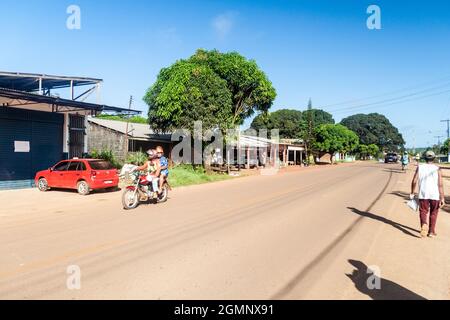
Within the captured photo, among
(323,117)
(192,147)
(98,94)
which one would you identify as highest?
(323,117)

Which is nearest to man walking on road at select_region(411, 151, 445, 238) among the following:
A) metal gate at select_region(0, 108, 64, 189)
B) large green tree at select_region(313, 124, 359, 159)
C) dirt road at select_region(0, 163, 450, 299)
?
dirt road at select_region(0, 163, 450, 299)

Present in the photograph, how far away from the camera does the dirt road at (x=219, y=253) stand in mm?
4316

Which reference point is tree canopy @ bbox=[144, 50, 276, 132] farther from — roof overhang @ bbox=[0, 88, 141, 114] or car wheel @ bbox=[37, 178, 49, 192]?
car wheel @ bbox=[37, 178, 49, 192]

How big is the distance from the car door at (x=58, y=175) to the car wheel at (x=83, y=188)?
109 centimetres

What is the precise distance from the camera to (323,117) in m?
118

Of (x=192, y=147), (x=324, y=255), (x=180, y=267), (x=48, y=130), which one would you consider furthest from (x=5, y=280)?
(x=192, y=147)

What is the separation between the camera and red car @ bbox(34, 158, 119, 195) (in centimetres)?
1385

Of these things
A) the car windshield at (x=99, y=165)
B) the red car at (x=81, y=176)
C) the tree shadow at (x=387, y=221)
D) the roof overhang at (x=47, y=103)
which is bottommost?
the tree shadow at (x=387, y=221)

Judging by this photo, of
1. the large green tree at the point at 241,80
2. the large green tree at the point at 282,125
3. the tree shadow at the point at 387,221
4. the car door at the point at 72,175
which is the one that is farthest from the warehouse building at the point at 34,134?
the large green tree at the point at 282,125

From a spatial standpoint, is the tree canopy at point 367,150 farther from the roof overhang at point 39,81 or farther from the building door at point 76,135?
the building door at point 76,135

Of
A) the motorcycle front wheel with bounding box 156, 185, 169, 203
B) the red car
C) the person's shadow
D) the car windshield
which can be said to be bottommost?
the person's shadow

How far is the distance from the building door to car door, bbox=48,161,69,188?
13.4 ft

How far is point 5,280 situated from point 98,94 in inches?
798
